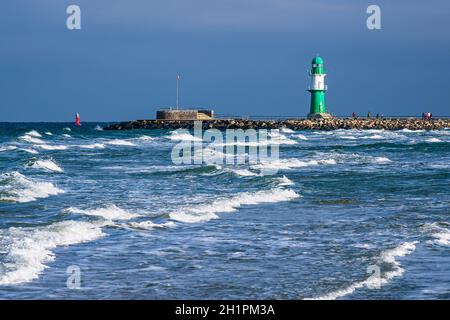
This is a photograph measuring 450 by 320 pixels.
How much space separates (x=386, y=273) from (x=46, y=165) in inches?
821

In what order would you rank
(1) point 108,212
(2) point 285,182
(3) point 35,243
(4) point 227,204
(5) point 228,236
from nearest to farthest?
(3) point 35,243
(5) point 228,236
(1) point 108,212
(4) point 227,204
(2) point 285,182

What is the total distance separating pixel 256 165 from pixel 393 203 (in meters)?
12.8

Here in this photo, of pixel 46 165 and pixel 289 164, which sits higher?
pixel 46 165

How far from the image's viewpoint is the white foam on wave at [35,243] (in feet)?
32.8

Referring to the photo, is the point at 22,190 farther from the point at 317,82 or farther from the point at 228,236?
the point at 317,82

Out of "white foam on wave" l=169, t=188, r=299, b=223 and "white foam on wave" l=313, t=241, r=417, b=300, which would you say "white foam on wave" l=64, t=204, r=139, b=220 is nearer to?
"white foam on wave" l=169, t=188, r=299, b=223

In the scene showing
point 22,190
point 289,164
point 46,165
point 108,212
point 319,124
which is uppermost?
point 108,212

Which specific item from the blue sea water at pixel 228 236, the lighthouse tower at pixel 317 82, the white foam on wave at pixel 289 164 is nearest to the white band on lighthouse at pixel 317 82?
the lighthouse tower at pixel 317 82

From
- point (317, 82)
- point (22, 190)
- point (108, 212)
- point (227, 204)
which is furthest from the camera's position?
point (317, 82)

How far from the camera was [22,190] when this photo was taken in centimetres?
1970

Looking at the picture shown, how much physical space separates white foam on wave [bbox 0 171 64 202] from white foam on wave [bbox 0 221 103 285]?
193 inches

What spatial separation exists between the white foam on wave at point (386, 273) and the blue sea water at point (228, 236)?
21mm

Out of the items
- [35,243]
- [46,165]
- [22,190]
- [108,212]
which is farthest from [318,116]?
[35,243]
